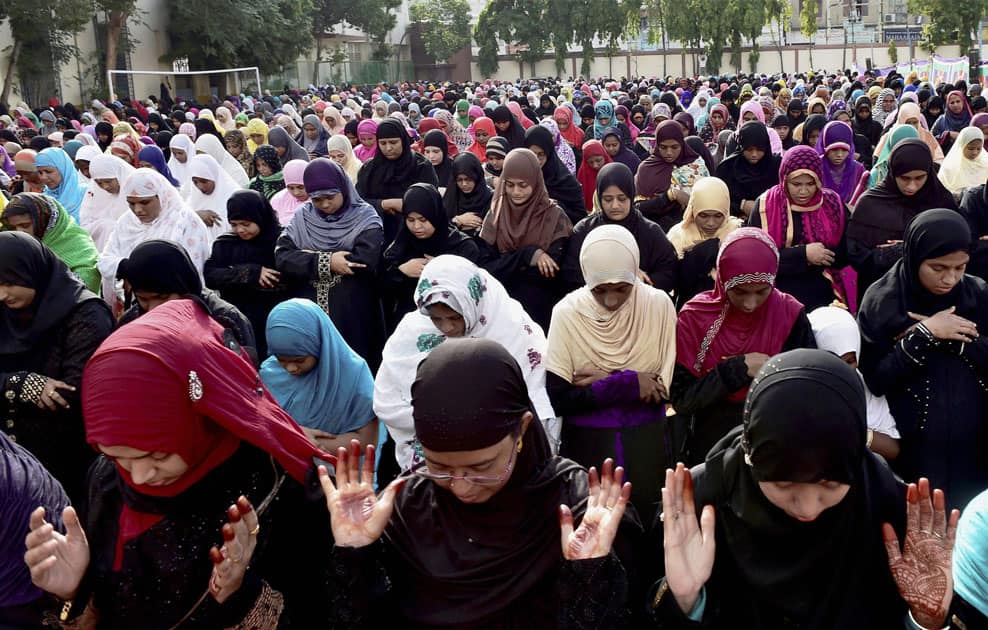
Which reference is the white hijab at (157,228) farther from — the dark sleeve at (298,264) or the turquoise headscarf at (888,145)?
the turquoise headscarf at (888,145)

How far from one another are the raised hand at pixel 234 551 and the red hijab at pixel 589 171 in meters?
5.74

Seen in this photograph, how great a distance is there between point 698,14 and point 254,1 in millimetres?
20953

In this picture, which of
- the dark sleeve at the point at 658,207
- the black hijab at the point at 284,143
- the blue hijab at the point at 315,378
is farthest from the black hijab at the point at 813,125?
the blue hijab at the point at 315,378

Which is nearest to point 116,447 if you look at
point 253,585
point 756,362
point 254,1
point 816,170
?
point 253,585

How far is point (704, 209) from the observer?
15.2 feet

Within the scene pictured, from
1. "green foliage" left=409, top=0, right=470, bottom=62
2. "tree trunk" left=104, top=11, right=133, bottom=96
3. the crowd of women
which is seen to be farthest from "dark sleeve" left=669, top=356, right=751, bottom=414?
"green foliage" left=409, top=0, right=470, bottom=62

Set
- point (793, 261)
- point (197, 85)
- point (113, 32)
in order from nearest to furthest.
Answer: point (793, 261) → point (113, 32) → point (197, 85)

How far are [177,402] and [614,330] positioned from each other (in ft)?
5.51

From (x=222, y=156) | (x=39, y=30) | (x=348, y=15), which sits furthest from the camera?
(x=348, y=15)

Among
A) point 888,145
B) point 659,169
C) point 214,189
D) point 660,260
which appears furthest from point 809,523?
point 888,145

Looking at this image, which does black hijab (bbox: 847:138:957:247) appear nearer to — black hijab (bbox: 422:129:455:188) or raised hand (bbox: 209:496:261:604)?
black hijab (bbox: 422:129:455:188)

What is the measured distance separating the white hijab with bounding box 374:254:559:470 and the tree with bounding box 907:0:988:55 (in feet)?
104

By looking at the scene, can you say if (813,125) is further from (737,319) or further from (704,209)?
(737,319)

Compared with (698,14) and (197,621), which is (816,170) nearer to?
(197,621)
